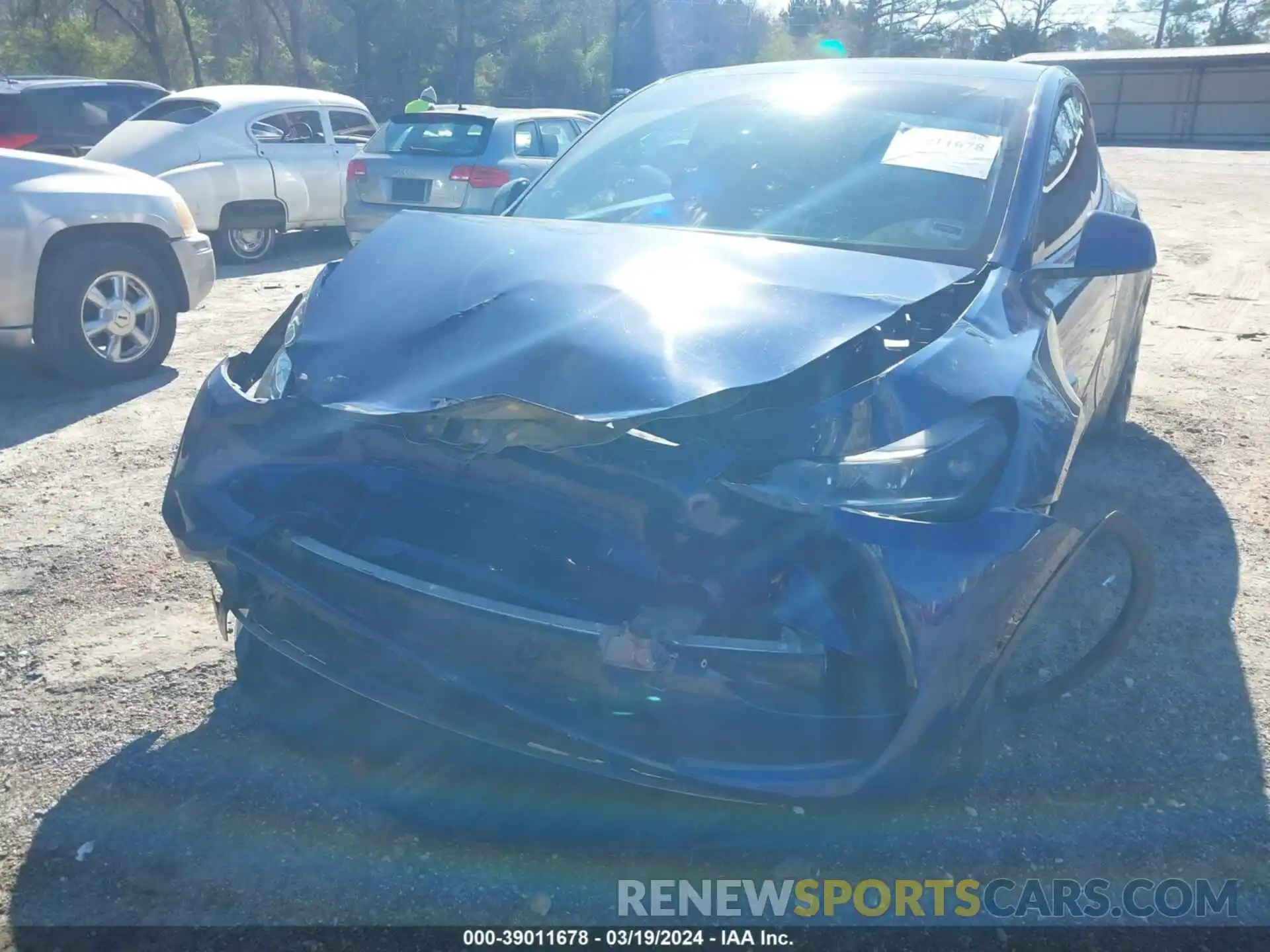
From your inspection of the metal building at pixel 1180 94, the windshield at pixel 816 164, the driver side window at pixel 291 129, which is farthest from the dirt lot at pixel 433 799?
the metal building at pixel 1180 94

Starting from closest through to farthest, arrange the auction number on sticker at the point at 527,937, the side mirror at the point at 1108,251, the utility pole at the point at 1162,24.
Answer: the auction number on sticker at the point at 527,937, the side mirror at the point at 1108,251, the utility pole at the point at 1162,24

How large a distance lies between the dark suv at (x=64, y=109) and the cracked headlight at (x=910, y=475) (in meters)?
10.0

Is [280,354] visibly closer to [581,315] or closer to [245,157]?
[581,315]

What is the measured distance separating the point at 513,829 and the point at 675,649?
773 mm

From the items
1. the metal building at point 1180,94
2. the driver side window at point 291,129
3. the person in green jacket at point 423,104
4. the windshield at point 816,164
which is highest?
the windshield at point 816,164

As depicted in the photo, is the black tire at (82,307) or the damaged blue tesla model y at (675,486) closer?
the damaged blue tesla model y at (675,486)

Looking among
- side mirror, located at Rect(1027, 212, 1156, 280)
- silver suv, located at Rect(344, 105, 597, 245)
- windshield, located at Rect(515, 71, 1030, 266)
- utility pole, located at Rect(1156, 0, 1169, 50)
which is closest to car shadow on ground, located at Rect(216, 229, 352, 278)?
silver suv, located at Rect(344, 105, 597, 245)

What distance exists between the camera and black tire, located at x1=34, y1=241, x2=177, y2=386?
18.7ft

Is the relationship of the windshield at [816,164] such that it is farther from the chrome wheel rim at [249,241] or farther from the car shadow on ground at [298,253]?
the chrome wheel rim at [249,241]

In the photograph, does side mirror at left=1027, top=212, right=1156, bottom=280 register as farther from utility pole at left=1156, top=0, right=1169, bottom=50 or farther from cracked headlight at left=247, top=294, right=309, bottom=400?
utility pole at left=1156, top=0, right=1169, bottom=50

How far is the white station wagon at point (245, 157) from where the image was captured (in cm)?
970

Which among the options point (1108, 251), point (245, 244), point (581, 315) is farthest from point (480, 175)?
point (581, 315)

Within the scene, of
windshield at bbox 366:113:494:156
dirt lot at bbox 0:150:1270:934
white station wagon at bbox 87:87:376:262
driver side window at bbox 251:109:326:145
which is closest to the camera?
dirt lot at bbox 0:150:1270:934

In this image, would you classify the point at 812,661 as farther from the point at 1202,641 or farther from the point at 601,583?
the point at 1202,641
